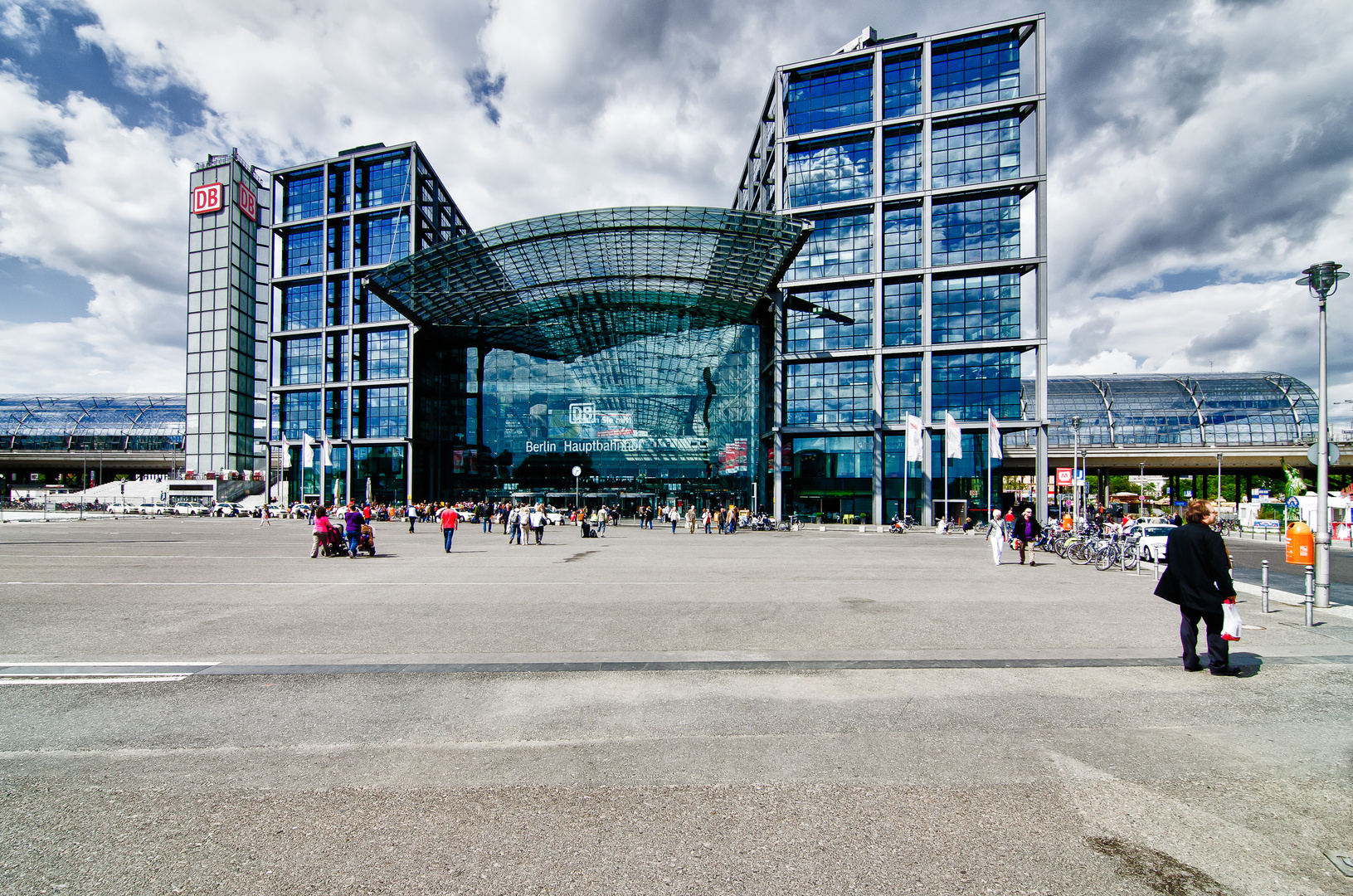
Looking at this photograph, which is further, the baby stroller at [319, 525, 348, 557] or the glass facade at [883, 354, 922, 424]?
the glass facade at [883, 354, 922, 424]

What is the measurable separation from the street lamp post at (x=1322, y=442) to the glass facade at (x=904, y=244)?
36.6m

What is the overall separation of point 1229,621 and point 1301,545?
7.58 metres

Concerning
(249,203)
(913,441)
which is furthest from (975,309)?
(249,203)

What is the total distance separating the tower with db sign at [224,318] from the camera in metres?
80.6

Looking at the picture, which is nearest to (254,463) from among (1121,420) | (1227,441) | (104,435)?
(104,435)

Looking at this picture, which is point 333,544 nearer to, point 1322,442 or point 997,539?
point 997,539

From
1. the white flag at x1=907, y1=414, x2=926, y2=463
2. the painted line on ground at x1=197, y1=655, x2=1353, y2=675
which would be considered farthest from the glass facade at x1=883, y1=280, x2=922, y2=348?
the painted line on ground at x1=197, y1=655, x2=1353, y2=675

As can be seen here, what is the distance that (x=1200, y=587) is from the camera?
6754mm

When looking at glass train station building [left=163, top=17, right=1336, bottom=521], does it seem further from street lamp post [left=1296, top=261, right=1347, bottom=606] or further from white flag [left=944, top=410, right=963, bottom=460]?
street lamp post [left=1296, top=261, right=1347, bottom=606]

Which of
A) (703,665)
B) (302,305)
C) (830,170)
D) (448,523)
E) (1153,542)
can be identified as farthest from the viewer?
(302,305)

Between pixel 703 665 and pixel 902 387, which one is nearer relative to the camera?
pixel 703 665

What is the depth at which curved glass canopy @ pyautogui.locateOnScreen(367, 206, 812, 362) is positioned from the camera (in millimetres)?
45438

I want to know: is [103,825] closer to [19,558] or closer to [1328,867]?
[1328,867]

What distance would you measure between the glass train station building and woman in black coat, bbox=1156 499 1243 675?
38.3 meters
